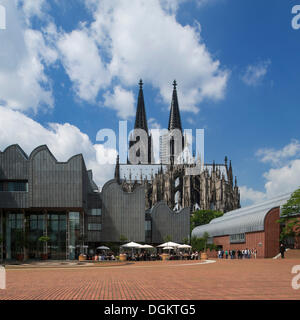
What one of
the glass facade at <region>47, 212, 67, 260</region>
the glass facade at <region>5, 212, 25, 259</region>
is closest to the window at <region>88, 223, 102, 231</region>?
the glass facade at <region>47, 212, 67, 260</region>

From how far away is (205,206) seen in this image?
10131 centimetres

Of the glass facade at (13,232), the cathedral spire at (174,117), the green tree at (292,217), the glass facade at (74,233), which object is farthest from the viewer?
the cathedral spire at (174,117)

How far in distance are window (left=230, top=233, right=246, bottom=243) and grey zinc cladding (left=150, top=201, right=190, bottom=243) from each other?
1670 centimetres

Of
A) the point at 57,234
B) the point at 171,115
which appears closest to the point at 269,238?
the point at 57,234

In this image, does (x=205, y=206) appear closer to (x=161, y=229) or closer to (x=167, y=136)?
(x=161, y=229)

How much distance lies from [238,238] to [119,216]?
1938 cm

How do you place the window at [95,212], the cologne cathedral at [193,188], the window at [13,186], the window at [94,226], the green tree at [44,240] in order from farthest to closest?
the cologne cathedral at [193,188] → the window at [95,212] → the window at [94,226] → the window at [13,186] → the green tree at [44,240]

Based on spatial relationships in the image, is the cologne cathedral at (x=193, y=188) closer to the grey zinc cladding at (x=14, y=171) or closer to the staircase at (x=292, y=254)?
the grey zinc cladding at (x=14, y=171)

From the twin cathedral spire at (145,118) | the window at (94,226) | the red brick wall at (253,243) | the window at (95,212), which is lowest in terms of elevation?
the red brick wall at (253,243)

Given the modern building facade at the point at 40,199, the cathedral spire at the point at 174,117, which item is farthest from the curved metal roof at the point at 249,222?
the cathedral spire at the point at 174,117

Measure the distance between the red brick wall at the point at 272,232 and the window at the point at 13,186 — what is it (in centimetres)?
2859

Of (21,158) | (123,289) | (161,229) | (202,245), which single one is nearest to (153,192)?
(161,229)

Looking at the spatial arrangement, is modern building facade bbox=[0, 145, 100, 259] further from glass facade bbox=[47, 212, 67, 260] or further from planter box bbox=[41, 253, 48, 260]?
planter box bbox=[41, 253, 48, 260]

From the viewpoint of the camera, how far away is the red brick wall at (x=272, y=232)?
4878 centimetres
